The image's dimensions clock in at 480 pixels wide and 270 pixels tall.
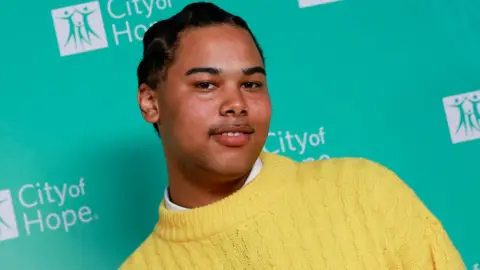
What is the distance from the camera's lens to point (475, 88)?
6.32 ft

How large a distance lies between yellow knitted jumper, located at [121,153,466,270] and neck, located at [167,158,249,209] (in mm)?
36

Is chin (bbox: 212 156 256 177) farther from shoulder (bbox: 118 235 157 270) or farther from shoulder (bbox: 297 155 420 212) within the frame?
shoulder (bbox: 118 235 157 270)

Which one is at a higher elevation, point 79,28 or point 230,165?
point 79,28

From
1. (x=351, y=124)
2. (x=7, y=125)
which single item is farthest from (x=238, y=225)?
(x=7, y=125)

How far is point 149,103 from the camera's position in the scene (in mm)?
1487

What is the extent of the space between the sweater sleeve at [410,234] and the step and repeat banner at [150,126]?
0.57m

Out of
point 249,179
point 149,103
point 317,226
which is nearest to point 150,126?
point 149,103

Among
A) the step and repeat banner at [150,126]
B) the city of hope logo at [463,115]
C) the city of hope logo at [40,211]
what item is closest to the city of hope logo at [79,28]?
the step and repeat banner at [150,126]

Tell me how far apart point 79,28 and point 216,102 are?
2.37 ft

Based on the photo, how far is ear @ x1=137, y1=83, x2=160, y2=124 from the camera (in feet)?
4.83

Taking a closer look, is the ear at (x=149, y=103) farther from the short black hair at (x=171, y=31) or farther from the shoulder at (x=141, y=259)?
the shoulder at (x=141, y=259)

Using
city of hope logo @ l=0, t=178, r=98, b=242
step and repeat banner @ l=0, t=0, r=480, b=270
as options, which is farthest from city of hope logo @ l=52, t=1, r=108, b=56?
city of hope logo @ l=0, t=178, r=98, b=242

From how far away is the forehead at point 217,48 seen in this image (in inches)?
54.1

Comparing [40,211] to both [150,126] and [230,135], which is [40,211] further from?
[230,135]
